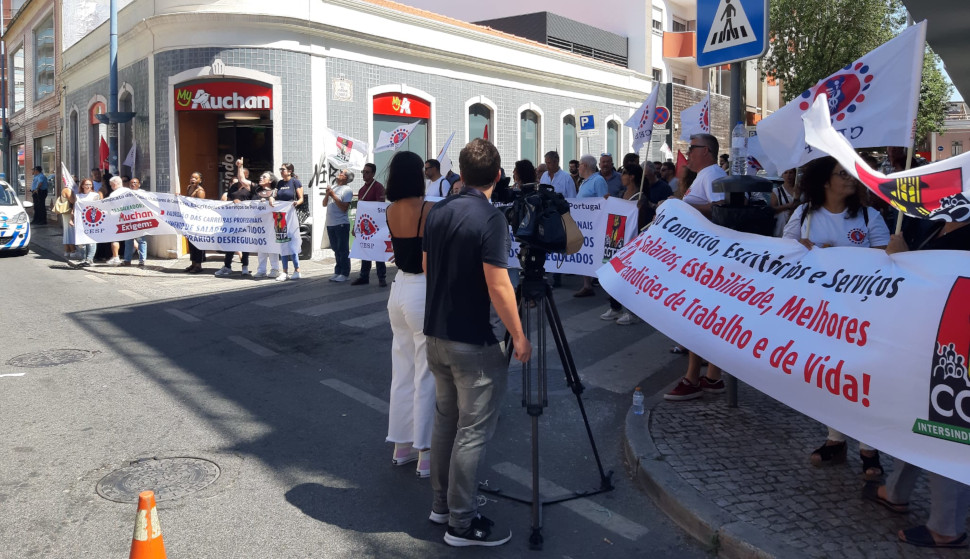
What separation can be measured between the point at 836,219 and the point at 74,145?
25466mm

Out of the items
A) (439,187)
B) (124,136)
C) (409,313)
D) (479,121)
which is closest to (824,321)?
(409,313)

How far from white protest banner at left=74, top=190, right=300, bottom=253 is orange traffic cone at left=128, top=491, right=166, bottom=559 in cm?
1042

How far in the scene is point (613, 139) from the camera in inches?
1077

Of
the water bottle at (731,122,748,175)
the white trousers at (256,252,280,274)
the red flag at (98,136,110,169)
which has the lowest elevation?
the white trousers at (256,252,280,274)

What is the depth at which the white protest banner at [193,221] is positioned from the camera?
13164 mm

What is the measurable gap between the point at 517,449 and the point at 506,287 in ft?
6.38

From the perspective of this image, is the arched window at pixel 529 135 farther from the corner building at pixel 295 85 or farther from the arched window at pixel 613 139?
the arched window at pixel 613 139

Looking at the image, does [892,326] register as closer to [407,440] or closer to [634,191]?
[407,440]

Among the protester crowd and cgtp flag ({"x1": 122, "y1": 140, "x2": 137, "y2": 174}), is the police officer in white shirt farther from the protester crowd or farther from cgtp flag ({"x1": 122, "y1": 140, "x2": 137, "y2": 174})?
cgtp flag ({"x1": 122, "y1": 140, "x2": 137, "y2": 174})

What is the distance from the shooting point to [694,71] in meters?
36.0

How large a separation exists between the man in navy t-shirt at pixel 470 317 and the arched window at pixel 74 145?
23985 mm

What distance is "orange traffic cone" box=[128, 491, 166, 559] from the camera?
116 inches

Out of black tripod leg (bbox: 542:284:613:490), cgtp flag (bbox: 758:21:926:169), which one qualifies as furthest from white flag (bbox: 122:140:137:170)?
cgtp flag (bbox: 758:21:926:169)

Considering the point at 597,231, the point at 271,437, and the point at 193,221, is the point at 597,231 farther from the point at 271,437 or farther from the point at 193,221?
the point at 193,221
